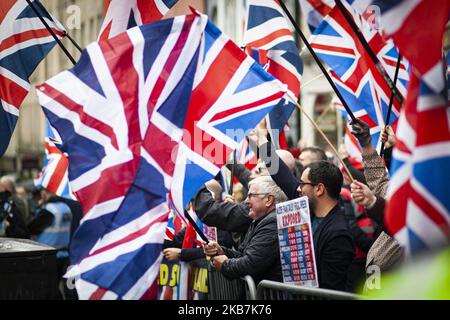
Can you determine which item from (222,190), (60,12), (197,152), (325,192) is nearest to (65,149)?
(197,152)

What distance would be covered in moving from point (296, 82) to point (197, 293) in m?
2.28

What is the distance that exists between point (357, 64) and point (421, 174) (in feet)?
10.8

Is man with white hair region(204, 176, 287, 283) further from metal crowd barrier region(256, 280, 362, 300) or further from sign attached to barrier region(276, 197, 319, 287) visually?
metal crowd barrier region(256, 280, 362, 300)

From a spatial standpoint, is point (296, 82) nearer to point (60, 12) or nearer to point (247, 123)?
point (247, 123)

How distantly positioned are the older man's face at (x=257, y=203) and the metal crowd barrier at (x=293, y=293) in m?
1.12

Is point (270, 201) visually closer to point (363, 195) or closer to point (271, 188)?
point (271, 188)

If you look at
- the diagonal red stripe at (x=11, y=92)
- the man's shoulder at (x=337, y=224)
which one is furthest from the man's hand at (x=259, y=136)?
the diagonal red stripe at (x=11, y=92)

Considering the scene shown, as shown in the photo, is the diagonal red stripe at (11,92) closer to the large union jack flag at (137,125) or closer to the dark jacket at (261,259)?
the large union jack flag at (137,125)

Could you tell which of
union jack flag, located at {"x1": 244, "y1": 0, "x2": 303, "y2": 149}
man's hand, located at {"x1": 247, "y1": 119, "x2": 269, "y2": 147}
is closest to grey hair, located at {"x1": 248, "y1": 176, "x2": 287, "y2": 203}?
man's hand, located at {"x1": 247, "y1": 119, "x2": 269, "y2": 147}

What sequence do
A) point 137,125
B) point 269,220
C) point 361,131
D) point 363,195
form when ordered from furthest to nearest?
point 269,220 → point 361,131 → point 137,125 → point 363,195

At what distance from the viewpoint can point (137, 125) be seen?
5785 mm

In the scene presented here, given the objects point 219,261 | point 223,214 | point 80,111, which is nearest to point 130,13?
point 223,214

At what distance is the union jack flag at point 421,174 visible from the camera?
3.99 meters

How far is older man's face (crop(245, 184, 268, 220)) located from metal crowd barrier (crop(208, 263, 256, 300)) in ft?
1.77
